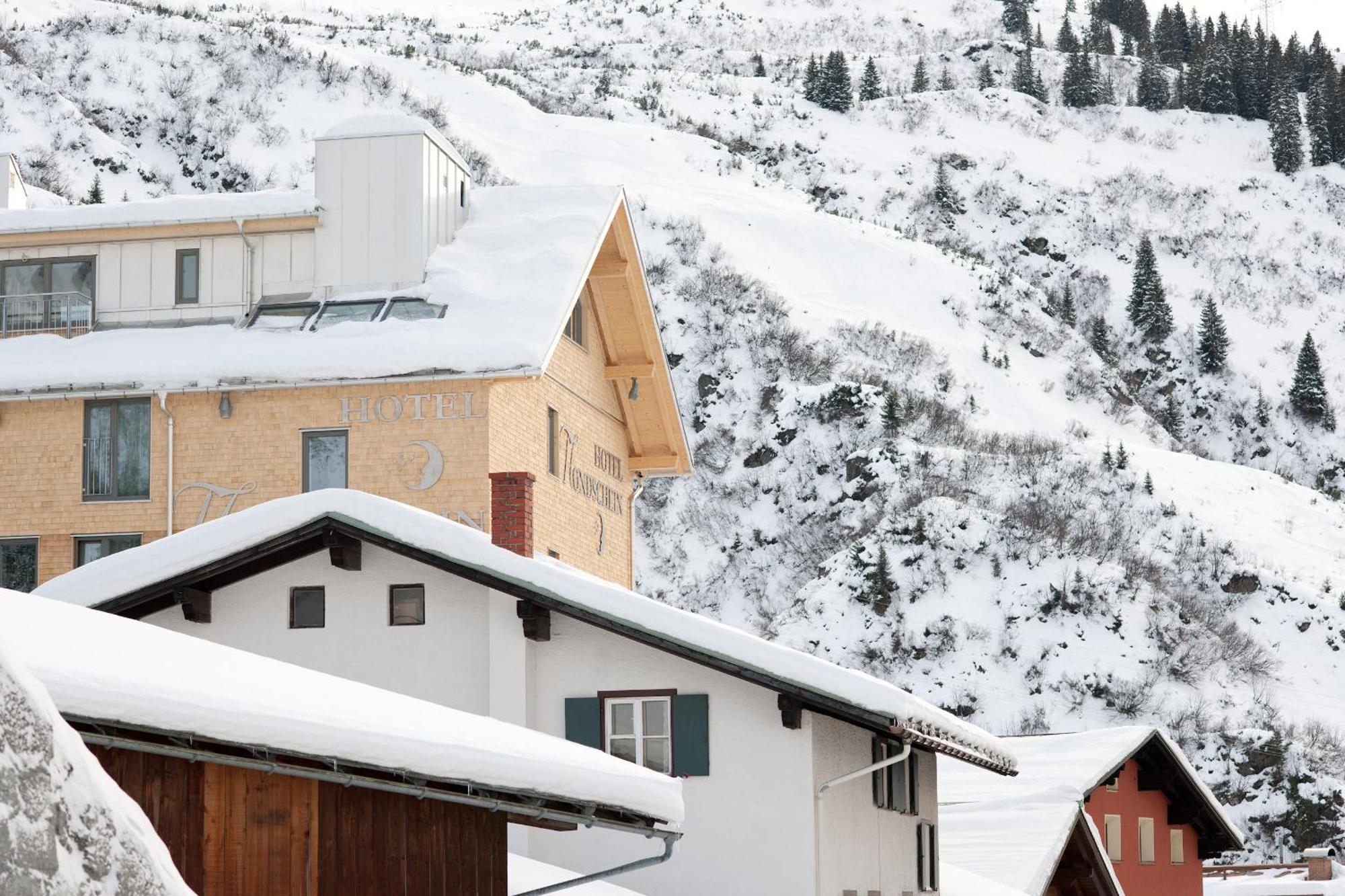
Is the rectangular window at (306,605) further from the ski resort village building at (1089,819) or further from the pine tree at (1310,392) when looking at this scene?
the pine tree at (1310,392)

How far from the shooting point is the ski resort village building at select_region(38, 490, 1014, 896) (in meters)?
18.6

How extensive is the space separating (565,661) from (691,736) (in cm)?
Answer: 150

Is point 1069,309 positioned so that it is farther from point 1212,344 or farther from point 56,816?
point 56,816

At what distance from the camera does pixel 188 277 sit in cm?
3139

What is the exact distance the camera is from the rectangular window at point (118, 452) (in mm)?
29312

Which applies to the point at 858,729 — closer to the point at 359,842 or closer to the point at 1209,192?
the point at 359,842

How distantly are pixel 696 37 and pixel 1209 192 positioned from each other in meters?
63.0

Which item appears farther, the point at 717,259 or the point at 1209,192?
the point at 1209,192

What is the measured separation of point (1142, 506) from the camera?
2921 inches

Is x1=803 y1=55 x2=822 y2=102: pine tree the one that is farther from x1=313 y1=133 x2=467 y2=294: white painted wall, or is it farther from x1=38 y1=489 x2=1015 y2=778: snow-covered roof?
x1=38 y1=489 x2=1015 y2=778: snow-covered roof

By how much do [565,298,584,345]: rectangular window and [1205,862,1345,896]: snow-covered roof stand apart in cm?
2128

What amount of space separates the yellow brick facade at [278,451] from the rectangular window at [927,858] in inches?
303

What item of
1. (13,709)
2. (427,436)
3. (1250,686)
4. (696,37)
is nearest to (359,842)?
(13,709)

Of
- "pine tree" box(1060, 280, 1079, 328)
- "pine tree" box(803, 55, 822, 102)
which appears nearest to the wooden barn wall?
"pine tree" box(1060, 280, 1079, 328)
